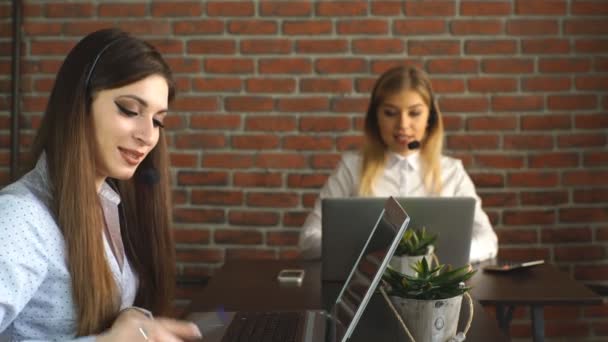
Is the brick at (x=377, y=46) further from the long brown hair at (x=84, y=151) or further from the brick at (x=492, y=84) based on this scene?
the long brown hair at (x=84, y=151)

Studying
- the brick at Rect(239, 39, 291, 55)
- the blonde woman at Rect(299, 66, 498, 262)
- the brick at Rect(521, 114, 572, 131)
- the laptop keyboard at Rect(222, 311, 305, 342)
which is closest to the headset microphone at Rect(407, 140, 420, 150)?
the blonde woman at Rect(299, 66, 498, 262)

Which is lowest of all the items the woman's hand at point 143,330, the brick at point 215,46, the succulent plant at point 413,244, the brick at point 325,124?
the woman's hand at point 143,330

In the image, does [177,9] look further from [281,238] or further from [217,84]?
[281,238]

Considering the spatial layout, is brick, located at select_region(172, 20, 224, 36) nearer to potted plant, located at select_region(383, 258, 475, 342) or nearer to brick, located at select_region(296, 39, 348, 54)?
brick, located at select_region(296, 39, 348, 54)

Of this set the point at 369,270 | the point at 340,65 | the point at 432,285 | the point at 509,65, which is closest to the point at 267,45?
the point at 340,65

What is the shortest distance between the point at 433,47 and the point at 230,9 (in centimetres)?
86

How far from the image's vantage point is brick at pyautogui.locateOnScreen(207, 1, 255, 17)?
278 centimetres

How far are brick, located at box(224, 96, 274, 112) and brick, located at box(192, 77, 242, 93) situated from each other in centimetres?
4

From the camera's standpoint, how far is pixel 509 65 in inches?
108

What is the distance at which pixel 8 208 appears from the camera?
1149 mm

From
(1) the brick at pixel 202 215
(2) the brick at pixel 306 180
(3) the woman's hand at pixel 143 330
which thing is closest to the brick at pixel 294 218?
(2) the brick at pixel 306 180

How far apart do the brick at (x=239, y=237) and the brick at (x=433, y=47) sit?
3.34ft

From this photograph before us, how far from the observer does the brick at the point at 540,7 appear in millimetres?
2729

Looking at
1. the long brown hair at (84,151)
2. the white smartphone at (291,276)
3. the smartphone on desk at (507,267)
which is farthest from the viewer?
the smartphone on desk at (507,267)
